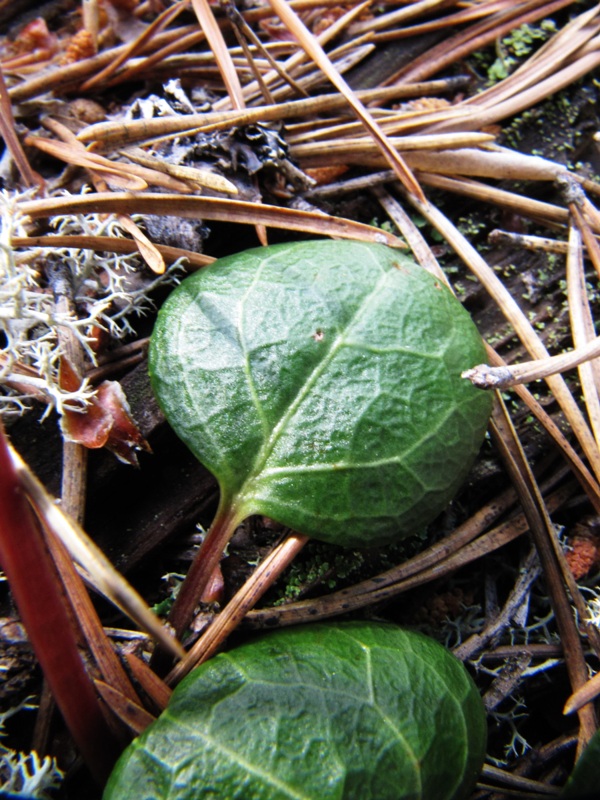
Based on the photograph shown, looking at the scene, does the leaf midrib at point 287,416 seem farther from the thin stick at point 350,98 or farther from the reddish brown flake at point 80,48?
the reddish brown flake at point 80,48

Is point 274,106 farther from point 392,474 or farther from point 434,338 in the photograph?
point 392,474

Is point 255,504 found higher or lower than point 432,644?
higher

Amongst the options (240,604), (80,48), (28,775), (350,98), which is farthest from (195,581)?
(80,48)

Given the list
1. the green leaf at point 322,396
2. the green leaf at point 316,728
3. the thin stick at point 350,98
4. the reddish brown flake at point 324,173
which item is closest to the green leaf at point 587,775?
the green leaf at point 316,728

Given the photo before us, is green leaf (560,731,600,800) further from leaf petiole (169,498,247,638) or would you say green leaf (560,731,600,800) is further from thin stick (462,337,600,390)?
leaf petiole (169,498,247,638)

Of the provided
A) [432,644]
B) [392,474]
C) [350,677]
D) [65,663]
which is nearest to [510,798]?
[432,644]

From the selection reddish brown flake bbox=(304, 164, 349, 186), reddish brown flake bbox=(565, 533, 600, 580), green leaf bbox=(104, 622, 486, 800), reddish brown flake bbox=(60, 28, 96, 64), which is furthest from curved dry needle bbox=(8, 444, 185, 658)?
reddish brown flake bbox=(60, 28, 96, 64)
